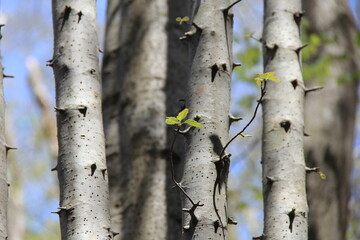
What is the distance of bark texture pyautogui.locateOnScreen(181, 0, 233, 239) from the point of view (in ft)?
6.28

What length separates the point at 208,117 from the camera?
2070 millimetres

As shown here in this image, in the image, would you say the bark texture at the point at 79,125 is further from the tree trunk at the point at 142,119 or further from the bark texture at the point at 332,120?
the bark texture at the point at 332,120

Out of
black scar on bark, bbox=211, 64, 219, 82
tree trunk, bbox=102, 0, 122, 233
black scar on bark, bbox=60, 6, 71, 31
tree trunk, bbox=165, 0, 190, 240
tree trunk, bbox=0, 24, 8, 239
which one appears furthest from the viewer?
tree trunk, bbox=102, 0, 122, 233

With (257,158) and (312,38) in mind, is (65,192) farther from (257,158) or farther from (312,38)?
(257,158)

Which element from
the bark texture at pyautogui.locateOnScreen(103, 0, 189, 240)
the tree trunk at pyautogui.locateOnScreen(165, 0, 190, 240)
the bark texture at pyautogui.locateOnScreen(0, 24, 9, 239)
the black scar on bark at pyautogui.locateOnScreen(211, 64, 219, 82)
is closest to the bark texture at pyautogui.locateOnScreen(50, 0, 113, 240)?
the bark texture at pyautogui.locateOnScreen(0, 24, 9, 239)

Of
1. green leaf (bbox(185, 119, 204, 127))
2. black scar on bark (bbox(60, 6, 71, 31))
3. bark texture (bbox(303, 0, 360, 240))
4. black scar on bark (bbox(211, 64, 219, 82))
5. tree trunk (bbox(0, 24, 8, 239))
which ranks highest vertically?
bark texture (bbox(303, 0, 360, 240))

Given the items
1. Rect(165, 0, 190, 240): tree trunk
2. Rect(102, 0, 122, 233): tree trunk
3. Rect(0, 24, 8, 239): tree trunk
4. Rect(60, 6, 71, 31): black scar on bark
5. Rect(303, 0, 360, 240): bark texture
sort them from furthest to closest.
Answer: Rect(303, 0, 360, 240): bark texture
Rect(102, 0, 122, 233): tree trunk
Rect(165, 0, 190, 240): tree trunk
Rect(60, 6, 71, 31): black scar on bark
Rect(0, 24, 8, 239): tree trunk

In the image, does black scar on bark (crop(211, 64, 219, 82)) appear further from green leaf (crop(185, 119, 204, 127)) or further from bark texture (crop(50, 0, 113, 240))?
bark texture (crop(50, 0, 113, 240))

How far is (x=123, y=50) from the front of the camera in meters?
3.84

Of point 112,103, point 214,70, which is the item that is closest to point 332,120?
point 112,103

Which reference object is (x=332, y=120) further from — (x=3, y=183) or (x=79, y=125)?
(x=3, y=183)

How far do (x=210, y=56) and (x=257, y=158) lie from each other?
1035 centimetres

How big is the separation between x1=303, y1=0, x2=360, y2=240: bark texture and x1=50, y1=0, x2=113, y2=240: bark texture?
3.57 meters

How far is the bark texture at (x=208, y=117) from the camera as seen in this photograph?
192cm
